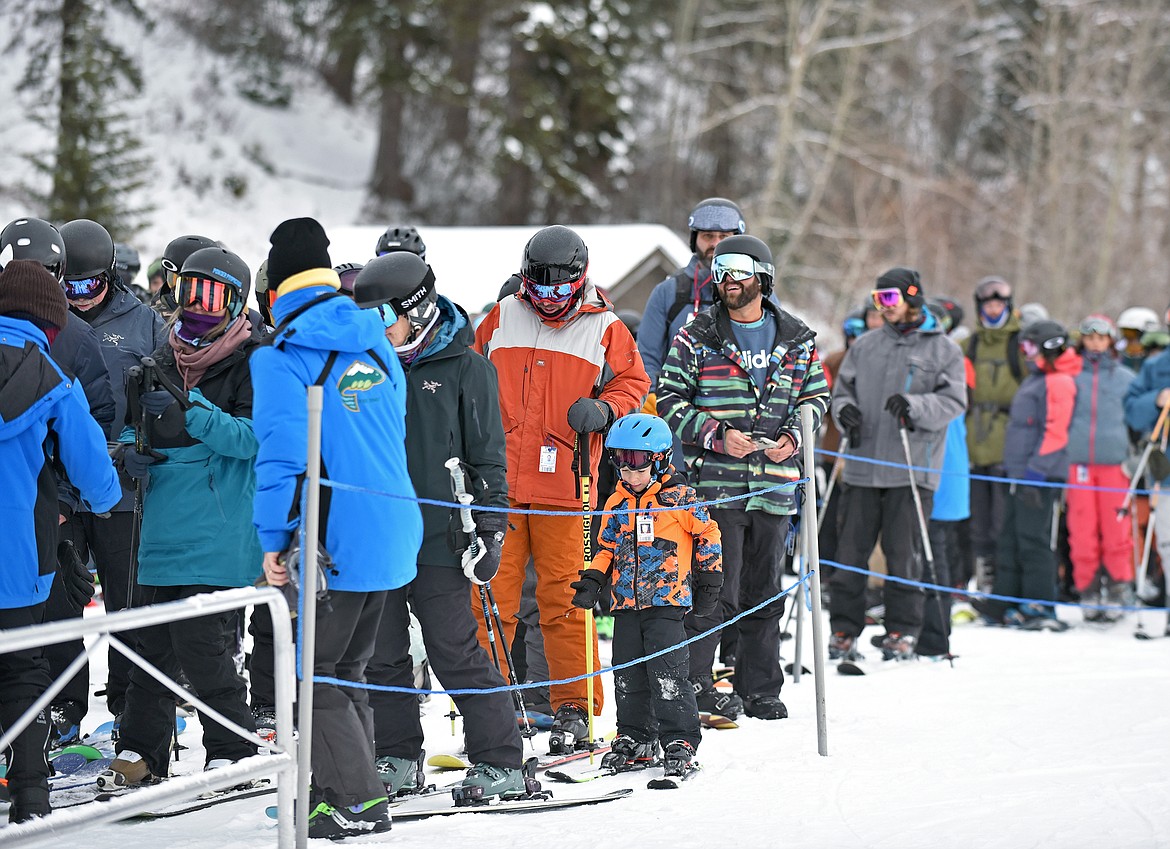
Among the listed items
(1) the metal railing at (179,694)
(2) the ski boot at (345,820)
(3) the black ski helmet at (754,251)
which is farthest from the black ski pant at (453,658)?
(3) the black ski helmet at (754,251)

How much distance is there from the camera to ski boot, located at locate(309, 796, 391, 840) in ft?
15.0

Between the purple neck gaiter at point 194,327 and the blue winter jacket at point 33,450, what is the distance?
1.96ft

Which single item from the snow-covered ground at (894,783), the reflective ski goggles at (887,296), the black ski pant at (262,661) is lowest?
the snow-covered ground at (894,783)

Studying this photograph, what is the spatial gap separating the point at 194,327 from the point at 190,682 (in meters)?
1.44

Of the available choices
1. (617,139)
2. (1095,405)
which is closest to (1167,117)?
(617,139)

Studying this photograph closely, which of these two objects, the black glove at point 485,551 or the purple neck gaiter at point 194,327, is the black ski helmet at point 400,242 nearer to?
the purple neck gaiter at point 194,327

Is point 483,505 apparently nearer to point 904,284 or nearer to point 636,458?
point 636,458

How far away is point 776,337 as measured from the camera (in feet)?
22.0

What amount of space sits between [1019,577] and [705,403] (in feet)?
15.8

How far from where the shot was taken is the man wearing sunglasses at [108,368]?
6016 mm

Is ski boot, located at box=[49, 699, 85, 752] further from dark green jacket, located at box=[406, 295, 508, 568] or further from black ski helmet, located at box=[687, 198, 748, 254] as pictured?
black ski helmet, located at box=[687, 198, 748, 254]

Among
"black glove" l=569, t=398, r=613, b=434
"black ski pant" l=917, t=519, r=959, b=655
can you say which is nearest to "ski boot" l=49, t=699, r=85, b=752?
"black glove" l=569, t=398, r=613, b=434

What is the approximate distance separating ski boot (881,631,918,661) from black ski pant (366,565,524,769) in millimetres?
3875

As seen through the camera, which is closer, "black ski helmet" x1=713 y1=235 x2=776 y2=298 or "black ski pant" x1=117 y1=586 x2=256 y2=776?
"black ski pant" x1=117 y1=586 x2=256 y2=776
